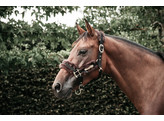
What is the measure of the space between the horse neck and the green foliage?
7.53 feet

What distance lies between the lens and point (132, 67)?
2.32 meters

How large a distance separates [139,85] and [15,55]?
3043mm

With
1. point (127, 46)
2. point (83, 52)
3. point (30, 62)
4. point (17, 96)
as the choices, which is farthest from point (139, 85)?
point (17, 96)

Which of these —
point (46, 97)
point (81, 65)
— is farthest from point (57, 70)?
point (81, 65)

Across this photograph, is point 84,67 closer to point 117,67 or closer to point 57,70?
point 117,67

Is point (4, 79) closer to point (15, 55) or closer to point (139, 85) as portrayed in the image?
point (15, 55)

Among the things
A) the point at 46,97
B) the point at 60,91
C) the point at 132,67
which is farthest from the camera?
the point at 46,97

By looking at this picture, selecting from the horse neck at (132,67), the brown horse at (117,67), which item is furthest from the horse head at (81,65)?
the horse neck at (132,67)

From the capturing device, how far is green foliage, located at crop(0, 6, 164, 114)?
4.72 m

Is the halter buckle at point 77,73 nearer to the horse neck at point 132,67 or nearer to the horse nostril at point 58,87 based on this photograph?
the horse nostril at point 58,87

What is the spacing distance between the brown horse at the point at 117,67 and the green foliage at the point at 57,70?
7.26 feet

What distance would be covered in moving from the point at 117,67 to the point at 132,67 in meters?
0.20

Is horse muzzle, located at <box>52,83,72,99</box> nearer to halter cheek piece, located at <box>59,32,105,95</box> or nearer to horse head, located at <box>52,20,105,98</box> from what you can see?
horse head, located at <box>52,20,105,98</box>

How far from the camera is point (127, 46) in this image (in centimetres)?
241
